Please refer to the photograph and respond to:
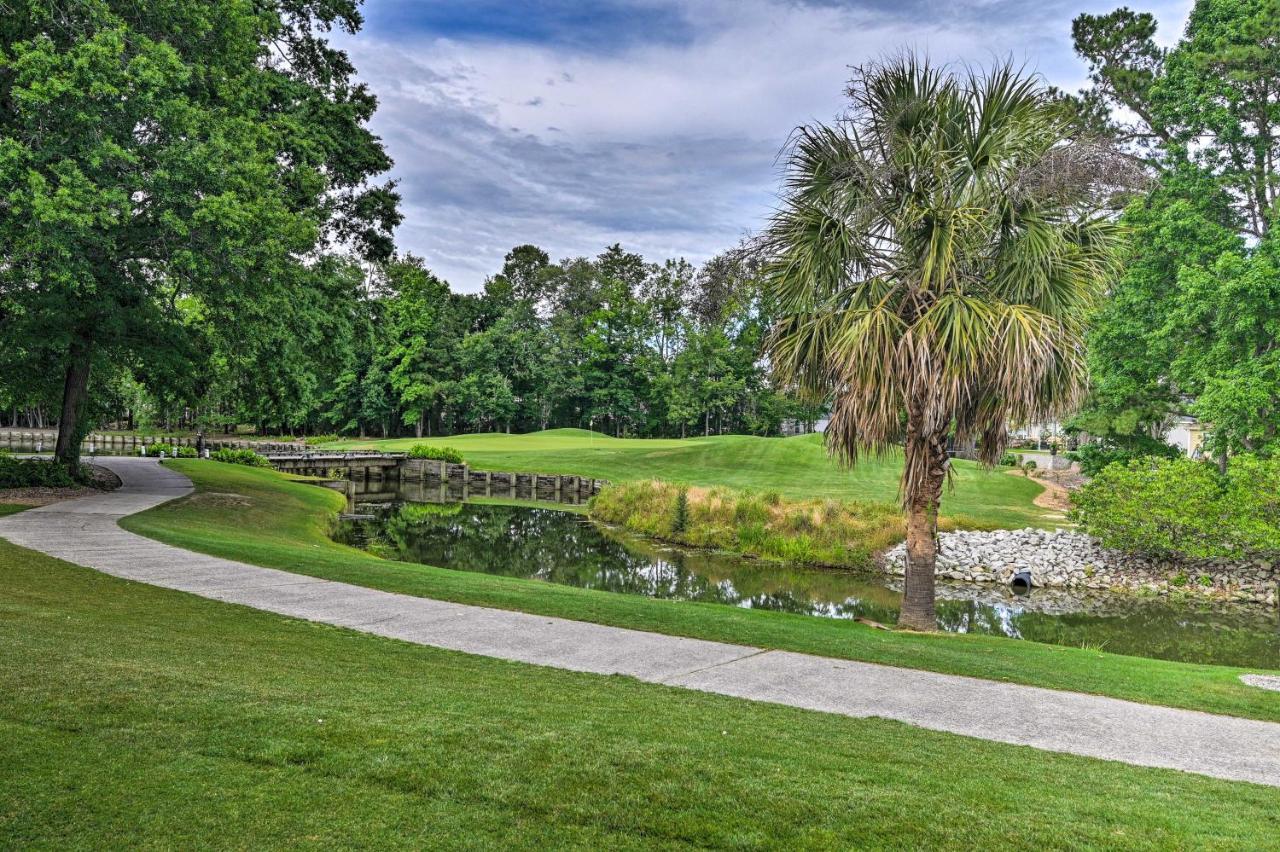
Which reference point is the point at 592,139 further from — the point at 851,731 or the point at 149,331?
the point at 851,731

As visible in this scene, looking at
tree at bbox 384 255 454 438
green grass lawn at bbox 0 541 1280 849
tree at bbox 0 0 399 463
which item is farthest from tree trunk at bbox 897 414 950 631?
tree at bbox 384 255 454 438

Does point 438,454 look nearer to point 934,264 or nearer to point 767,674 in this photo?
point 934,264

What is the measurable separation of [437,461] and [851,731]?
1619 inches

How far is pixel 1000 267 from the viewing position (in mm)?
10883

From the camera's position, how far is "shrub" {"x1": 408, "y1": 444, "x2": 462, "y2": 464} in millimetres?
44406

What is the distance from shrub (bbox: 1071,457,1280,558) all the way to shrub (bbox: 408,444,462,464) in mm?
32577

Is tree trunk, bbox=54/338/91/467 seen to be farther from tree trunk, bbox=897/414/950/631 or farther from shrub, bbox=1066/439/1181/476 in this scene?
shrub, bbox=1066/439/1181/476

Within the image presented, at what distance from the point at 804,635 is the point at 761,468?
29667 millimetres

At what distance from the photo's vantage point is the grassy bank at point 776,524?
22.2 m

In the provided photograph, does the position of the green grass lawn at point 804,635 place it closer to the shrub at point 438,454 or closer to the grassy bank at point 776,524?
the grassy bank at point 776,524

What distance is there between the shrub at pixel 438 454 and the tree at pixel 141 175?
23152 millimetres

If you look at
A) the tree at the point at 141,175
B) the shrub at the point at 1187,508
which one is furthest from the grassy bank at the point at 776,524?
the tree at the point at 141,175

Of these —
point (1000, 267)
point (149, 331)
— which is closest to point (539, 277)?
point (149, 331)

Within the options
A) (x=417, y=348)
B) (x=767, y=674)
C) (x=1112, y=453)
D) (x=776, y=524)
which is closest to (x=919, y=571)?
(x=767, y=674)
